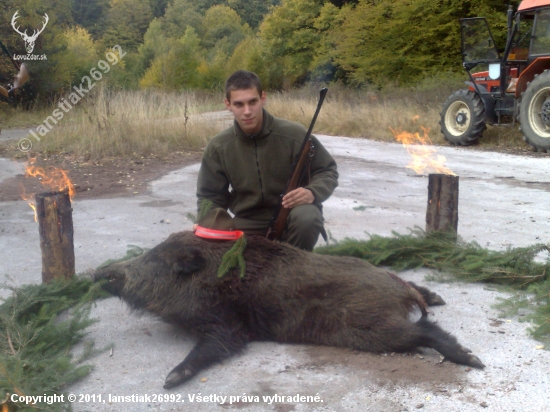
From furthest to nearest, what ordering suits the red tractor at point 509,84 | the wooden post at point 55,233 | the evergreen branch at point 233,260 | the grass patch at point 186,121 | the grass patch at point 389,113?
the grass patch at point 389,113
the grass patch at point 186,121
the red tractor at point 509,84
the wooden post at point 55,233
the evergreen branch at point 233,260

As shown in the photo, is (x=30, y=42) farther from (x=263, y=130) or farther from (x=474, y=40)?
(x=263, y=130)

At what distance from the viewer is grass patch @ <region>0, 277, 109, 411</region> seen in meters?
2.62

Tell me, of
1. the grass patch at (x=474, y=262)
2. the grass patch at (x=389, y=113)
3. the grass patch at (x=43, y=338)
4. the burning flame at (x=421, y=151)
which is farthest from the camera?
the grass patch at (x=389, y=113)

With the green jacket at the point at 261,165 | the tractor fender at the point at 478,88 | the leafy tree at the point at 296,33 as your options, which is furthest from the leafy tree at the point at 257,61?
the green jacket at the point at 261,165

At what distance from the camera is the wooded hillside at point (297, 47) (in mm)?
20672

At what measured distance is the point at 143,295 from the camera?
339 centimetres

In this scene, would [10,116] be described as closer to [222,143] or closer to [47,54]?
[47,54]

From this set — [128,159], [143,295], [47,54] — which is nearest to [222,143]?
[143,295]

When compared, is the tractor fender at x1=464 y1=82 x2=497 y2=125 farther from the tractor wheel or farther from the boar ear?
the boar ear

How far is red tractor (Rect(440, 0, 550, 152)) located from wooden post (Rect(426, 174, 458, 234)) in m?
7.31

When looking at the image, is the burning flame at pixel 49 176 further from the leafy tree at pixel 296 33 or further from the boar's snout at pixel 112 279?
the leafy tree at pixel 296 33

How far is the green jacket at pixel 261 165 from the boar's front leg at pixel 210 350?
1156 mm

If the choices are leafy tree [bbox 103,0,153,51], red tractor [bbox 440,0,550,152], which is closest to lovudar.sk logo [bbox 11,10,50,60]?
red tractor [bbox 440,0,550,152]

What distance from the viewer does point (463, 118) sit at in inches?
512
